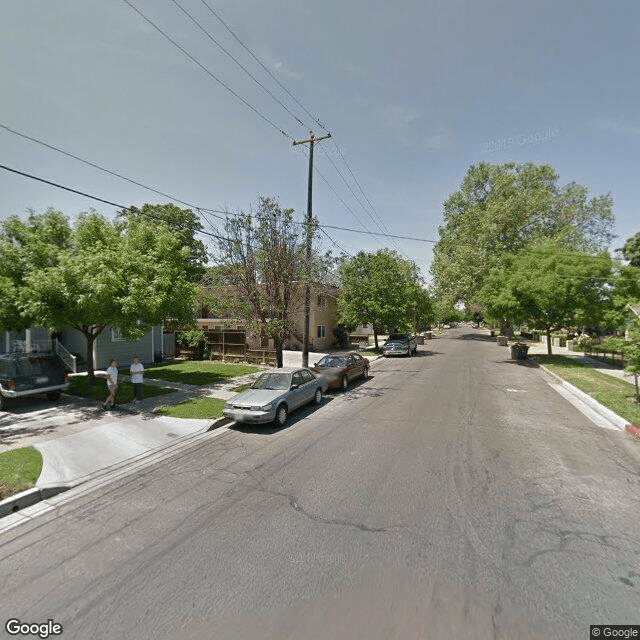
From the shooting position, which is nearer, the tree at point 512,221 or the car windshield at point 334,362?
the car windshield at point 334,362

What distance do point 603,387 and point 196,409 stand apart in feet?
51.1

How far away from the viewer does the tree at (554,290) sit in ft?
68.7

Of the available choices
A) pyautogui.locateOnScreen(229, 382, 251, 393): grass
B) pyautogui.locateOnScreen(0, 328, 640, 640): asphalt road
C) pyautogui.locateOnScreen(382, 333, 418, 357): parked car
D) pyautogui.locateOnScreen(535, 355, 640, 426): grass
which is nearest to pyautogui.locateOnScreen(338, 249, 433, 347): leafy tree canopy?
pyautogui.locateOnScreen(382, 333, 418, 357): parked car

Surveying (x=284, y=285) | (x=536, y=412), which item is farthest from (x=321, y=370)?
(x=536, y=412)

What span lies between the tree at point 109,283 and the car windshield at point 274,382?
4.05 meters

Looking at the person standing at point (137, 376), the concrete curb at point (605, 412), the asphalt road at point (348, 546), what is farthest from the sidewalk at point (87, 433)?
the concrete curb at point (605, 412)

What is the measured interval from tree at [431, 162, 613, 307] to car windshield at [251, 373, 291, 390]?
3417cm

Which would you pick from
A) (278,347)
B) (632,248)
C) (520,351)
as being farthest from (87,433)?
(632,248)

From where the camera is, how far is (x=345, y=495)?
5770 mm

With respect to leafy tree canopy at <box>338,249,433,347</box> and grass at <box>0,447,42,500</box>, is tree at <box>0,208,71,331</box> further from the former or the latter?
leafy tree canopy at <box>338,249,433,347</box>

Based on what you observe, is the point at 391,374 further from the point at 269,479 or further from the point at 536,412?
the point at 269,479

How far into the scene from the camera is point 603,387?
1413 cm

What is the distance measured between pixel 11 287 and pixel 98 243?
2826 mm
